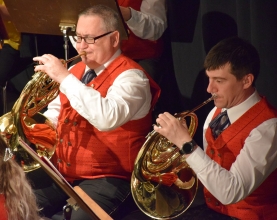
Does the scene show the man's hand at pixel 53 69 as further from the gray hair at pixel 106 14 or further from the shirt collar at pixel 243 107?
the shirt collar at pixel 243 107

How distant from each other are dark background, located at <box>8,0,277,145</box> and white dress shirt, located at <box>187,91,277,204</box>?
2.43ft

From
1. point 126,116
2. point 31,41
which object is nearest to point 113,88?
point 126,116

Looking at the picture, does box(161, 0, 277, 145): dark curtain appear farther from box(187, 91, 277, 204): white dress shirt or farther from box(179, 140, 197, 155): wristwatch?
box(179, 140, 197, 155): wristwatch

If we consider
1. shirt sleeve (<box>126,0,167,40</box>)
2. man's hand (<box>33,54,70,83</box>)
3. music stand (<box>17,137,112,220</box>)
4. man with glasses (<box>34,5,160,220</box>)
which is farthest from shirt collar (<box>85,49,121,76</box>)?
music stand (<box>17,137,112,220</box>)

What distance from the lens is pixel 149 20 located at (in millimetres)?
3422

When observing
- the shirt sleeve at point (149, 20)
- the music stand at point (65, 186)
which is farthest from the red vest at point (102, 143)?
the music stand at point (65, 186)

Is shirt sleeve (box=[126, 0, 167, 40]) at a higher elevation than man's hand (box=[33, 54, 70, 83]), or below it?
below

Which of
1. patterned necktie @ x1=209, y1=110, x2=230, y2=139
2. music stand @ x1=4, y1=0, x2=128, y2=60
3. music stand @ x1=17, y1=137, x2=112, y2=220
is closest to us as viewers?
music stand @ x1=17, y1=137, x2=112, y2=220

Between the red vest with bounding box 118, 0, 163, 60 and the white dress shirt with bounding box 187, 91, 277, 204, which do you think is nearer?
the white dress shirt with bounding box 187, 91, 277, 204

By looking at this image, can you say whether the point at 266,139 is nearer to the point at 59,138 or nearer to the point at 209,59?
the point at 209,59

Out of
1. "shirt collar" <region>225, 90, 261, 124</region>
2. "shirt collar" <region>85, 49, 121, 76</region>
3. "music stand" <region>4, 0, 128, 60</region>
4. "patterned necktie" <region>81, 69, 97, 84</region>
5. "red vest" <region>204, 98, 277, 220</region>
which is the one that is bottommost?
"red vest" <region>204, 98, 277, 220</region>

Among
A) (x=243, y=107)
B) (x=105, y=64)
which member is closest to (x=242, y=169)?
(x=243, y=107)

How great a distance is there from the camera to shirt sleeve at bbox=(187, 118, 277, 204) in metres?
2.41

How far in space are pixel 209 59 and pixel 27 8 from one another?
1.08 meters
